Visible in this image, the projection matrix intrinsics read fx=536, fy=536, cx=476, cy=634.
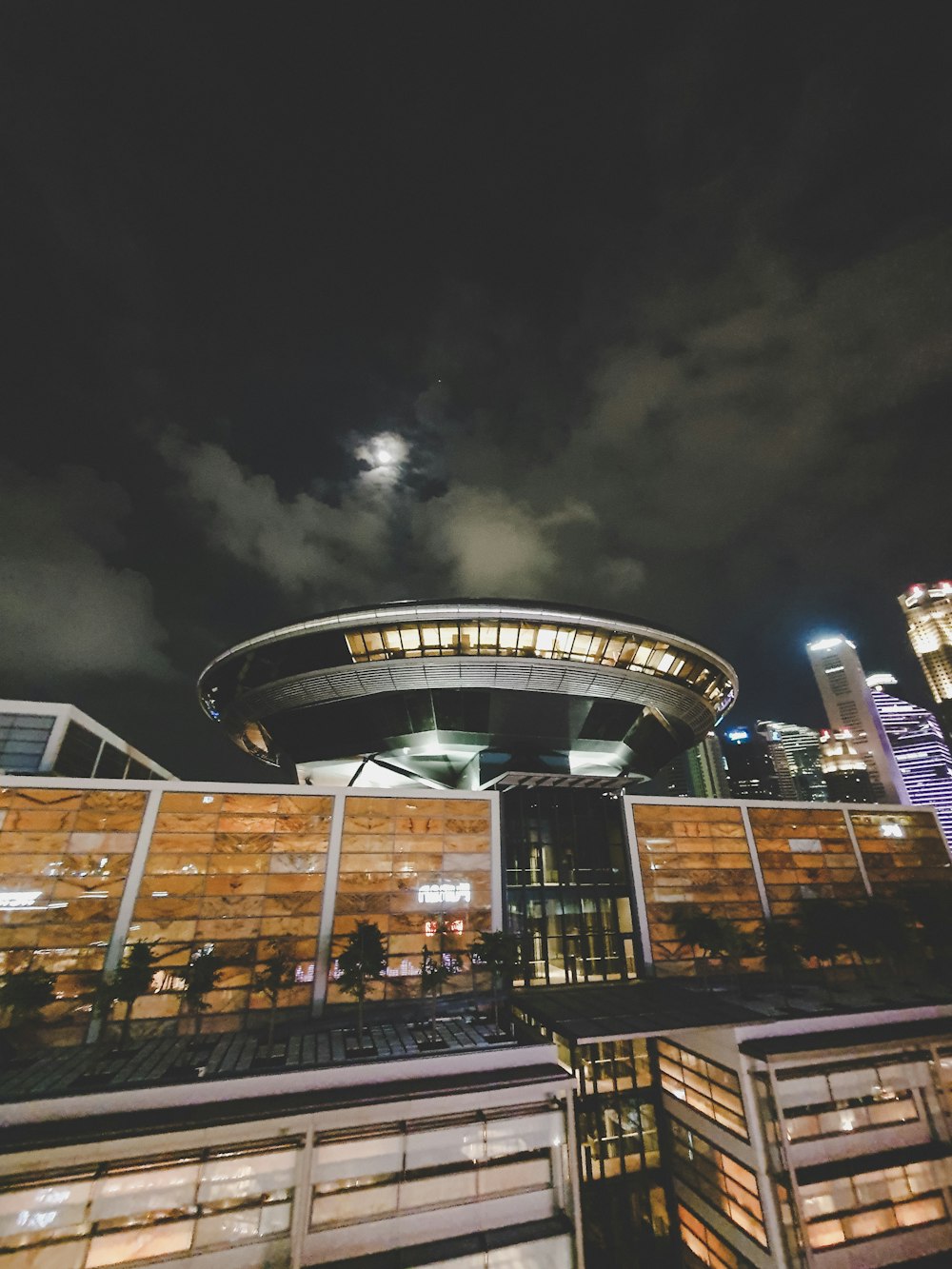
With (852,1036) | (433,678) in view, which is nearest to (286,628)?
(433,678)

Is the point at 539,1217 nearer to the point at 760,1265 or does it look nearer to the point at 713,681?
the point at 760,1265

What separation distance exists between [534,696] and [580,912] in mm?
12534

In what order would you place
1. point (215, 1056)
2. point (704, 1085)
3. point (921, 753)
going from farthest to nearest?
point (921, 753), point (704, 1085), point (215, 1056)

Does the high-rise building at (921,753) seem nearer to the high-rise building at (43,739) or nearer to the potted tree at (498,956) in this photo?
the potted tree at (498,956)

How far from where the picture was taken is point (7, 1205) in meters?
11.9

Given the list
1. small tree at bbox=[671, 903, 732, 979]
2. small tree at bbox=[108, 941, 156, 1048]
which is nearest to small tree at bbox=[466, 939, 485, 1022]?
small tree at bbox=[671, 903, 732, 979]

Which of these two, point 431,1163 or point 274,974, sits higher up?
point 274,974

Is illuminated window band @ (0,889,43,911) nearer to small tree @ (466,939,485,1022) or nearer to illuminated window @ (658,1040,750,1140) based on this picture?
small tree @ (466,939,485,1022)

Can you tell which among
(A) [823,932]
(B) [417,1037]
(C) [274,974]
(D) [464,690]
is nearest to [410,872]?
(C) [274,974]

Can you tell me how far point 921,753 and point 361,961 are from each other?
224m

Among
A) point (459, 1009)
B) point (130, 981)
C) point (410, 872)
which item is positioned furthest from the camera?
point (410, 872)

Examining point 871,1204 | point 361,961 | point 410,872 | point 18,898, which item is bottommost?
point 871,1204

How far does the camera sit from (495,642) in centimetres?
3291

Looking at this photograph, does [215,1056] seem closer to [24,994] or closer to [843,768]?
[24,994]
